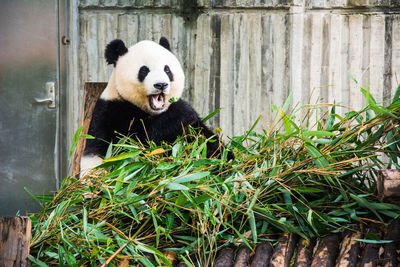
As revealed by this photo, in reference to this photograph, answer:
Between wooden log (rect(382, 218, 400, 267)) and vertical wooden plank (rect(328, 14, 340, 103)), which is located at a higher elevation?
vertical wooden plank (rect(328, 14, 340, 103))

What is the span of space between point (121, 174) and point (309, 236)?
2.86 ft

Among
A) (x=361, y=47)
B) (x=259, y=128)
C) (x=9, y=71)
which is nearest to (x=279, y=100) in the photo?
(x=259, y=128)

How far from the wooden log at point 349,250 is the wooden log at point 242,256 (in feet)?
1.19

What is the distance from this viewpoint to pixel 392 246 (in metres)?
2.10

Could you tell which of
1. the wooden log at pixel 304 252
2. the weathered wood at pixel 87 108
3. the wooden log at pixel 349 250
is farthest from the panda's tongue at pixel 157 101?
the wooden log at pixel 349 250

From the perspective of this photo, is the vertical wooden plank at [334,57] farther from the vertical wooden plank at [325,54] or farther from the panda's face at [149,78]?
the panda's face at [149,78]

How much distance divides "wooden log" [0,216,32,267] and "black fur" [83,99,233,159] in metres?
1.12

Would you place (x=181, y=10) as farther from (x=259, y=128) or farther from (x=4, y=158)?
(x=4, y=158)

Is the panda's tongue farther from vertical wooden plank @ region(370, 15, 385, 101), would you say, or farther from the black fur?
vertical wooden plank @ region(370, 15, 385, 101)

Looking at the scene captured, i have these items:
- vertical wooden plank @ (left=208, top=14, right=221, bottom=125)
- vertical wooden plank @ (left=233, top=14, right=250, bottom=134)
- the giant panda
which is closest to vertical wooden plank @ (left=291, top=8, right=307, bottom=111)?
vertical wooden plank @ (left=233, top=14, right=250, bottom=134)

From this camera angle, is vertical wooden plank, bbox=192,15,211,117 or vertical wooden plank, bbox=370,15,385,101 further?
vertical wooden plank, bbox=192,15,211,117

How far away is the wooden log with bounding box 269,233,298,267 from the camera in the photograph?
2.12 metres

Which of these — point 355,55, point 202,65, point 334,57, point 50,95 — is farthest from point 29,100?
point 355,55

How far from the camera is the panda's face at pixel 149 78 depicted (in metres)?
2.98
